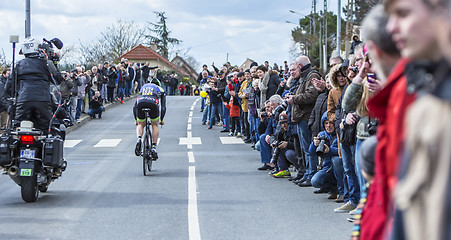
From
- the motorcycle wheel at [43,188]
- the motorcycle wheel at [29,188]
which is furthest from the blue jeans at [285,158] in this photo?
the motorcycle wheel at [29,188]

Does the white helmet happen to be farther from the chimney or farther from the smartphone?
the chimney

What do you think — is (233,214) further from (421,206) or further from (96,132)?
(96,132)

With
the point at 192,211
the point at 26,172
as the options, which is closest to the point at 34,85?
the point at 26,172

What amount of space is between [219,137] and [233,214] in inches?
575

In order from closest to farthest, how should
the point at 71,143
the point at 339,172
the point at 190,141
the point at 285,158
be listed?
the point at 339,172 < the point at 285,158 < the point at 71,143 < the point at 190,141

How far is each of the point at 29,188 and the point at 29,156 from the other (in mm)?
451

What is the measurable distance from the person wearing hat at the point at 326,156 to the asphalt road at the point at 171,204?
0.21 meters

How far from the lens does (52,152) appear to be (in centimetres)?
1031

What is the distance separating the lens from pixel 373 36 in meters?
2.75

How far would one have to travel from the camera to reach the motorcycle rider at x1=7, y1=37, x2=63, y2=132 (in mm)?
10633

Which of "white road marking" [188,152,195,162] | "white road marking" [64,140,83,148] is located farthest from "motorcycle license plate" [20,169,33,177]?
"white road marking" [64,140,83,148]

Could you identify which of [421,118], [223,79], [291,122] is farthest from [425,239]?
[223,79]

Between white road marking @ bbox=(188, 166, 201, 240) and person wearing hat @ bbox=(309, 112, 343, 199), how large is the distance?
6.28 feet

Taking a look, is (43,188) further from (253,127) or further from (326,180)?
(253,127)
